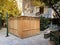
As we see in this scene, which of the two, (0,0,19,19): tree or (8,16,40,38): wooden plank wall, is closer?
(8,16,40,38): wooden plank wall

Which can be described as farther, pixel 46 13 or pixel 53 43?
pixel 46 13

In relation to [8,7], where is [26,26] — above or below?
below

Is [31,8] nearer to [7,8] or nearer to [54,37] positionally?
[7,8]

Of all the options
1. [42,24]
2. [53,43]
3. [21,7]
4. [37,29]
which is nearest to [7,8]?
[21,7]

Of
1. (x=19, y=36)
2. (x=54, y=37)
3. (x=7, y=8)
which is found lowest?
(x=19, y=36)

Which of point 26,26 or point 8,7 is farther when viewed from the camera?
A: point 8,7

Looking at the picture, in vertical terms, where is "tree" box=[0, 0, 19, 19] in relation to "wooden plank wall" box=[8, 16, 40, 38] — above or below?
above

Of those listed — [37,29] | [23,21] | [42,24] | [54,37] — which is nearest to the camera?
[54,37]

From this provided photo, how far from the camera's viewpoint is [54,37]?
23.9ft

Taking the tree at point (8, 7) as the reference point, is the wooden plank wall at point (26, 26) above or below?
below

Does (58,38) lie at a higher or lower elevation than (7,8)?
lower

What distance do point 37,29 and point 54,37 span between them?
19.8ft

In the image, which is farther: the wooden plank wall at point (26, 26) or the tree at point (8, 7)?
the tree at point (8, 7)

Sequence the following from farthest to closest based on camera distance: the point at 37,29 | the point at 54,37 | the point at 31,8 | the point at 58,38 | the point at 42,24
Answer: the point at 31,8 < the point at 42,24 < the point at 37,29 < the point at 54,37 < the point at 58,38
